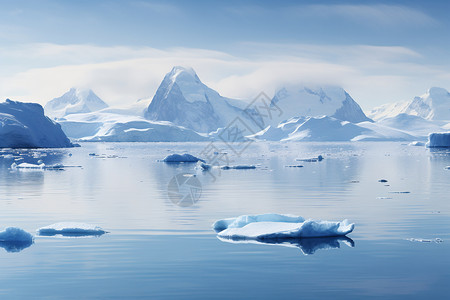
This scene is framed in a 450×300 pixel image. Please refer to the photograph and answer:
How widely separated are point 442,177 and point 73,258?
2567 centimetres

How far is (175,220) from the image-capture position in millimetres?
16359

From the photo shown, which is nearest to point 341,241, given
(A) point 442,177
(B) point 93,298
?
(B) point 93,298

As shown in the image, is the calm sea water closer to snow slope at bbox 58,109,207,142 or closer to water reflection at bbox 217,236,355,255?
water reflection at bbox 217,236,355,255

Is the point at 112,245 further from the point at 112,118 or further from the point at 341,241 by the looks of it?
the point at 112,118

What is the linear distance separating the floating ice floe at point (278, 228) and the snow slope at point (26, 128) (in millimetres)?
73939

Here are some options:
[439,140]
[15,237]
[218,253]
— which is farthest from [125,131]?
[218,253]

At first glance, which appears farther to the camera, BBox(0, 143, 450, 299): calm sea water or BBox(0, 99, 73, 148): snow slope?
BBox(0, 99, 73, 148): snow slope

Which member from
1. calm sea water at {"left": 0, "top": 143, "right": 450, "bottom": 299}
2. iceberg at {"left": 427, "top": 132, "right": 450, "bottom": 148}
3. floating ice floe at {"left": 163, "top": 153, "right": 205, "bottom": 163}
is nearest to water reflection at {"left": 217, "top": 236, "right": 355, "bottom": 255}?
calm sea water at {"left": 0, "top": 143, "right": 450, "bottom": 299}

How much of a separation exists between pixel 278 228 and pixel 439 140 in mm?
85674

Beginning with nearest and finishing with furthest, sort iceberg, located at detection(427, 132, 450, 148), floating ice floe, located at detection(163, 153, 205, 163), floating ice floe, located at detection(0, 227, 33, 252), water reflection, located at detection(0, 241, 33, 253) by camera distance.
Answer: water reflection, located at detection(0, 241, 33, 253)
floating ice floe, located at detection(0, 227, 33, 252)
floating ice floe, located at detection(163, 153, 205, 163)
iceberg, located at detection(427, 132, 450, 148)

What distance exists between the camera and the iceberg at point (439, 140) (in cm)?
9169

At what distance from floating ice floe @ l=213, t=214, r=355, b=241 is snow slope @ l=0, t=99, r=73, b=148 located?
73.9 metres

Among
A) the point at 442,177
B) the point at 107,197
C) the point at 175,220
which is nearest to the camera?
the point at 175,220

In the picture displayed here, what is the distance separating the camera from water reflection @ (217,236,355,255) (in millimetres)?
12084
